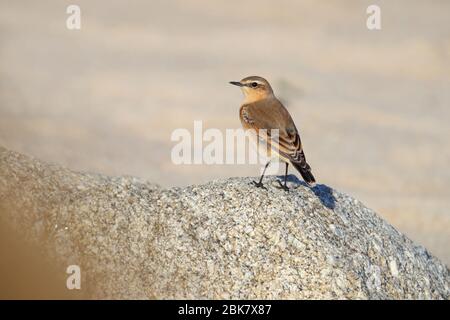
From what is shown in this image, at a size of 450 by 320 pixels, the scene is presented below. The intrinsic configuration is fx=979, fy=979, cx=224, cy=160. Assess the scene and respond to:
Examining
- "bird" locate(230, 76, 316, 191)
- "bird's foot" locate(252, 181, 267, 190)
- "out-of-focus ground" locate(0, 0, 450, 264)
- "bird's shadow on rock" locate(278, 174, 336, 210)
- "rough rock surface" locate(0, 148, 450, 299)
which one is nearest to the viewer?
"rough rock surface" locate(0, 148, 450, 299)

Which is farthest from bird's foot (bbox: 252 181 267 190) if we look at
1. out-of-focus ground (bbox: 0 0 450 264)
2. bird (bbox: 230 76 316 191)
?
out-of-focus ground (bbox: 0 0 450 264)

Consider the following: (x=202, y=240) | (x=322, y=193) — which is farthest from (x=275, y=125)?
(x=202, y=240)

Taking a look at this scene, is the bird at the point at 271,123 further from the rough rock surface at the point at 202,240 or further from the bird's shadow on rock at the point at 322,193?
the rough rock surface at the point at 202,240

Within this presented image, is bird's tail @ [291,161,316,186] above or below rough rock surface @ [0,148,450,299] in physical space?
above

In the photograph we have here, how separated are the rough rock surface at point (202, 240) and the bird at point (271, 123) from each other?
412 mm

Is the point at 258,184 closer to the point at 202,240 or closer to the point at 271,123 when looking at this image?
the point at 271,123

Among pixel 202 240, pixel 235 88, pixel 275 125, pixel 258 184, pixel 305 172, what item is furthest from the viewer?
pixel 235 88

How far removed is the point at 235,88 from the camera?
823 inches

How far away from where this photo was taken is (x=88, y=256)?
23.2 ft

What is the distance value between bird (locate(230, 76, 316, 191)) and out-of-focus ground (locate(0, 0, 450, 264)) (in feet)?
15.2

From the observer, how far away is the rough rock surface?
7074 mm

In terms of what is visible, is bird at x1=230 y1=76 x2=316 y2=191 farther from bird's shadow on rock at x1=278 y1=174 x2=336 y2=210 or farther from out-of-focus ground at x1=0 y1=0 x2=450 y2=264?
out-of-focus ground at x1=0 y1=0 x2=450 y2=264

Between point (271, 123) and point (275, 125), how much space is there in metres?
0.06
